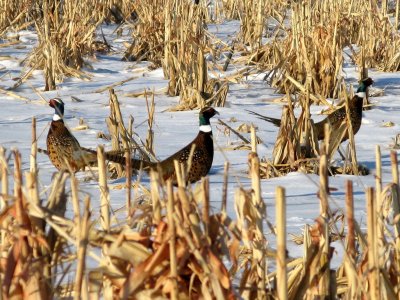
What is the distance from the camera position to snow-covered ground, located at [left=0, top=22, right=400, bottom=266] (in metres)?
5.06

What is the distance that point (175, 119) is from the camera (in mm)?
7301

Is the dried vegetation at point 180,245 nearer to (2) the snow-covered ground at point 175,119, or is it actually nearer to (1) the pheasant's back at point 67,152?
(2) the snow-covered ground at point 175,119

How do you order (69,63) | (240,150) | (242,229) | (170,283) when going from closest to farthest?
(170,283) < (242,229) < (240,150) < (69,63)

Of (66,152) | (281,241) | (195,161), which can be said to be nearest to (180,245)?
(281,241)

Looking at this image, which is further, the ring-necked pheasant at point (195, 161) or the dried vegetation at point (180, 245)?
the ring-necked pheasant at point (195, 161)

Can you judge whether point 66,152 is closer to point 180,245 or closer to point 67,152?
point 67,152

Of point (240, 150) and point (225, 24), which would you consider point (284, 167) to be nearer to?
point (240, 150)

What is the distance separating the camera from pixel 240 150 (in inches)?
249

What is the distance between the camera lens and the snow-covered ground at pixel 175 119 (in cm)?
506

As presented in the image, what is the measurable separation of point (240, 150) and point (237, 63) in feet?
10.9

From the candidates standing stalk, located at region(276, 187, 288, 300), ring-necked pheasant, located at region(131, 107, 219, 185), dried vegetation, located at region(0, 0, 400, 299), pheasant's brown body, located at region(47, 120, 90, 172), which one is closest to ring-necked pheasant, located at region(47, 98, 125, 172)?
pheasant's brown body, located at region(47, 120, 90, 172)

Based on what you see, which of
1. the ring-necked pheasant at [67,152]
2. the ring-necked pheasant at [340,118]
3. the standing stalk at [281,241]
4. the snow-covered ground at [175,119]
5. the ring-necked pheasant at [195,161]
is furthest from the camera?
the ring-necked pheasant at [340,118]

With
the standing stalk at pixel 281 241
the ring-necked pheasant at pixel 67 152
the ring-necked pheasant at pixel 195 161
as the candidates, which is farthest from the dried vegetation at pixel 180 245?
→ the ring-necked pheasant at pixel 67 152

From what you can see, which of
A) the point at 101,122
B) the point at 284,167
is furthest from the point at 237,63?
the point at 284,167
